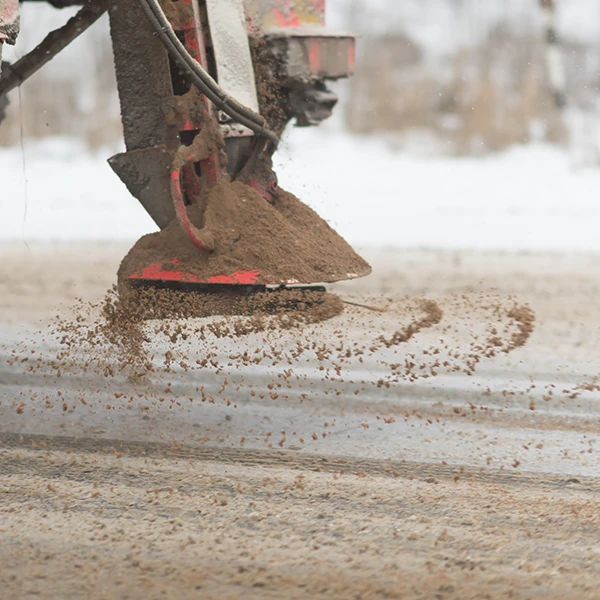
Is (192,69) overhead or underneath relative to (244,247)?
overhead

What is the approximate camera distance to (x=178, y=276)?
3.20 metres

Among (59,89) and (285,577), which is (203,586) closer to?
(285,577)

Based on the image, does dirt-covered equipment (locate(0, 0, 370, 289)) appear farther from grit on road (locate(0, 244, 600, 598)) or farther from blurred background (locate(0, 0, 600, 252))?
blurred background (locate(0, 0, 600, 252))

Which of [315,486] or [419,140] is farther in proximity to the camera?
[419,140]

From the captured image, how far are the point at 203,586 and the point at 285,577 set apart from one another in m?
0.18

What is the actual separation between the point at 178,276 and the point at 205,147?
451 millimetres

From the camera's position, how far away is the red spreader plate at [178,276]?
→ 3.15 metres

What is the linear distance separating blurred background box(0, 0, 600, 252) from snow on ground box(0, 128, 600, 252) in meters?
0.02

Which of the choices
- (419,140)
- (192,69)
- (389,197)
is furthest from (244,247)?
(419,140)

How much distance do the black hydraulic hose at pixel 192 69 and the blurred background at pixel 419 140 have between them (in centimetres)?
621

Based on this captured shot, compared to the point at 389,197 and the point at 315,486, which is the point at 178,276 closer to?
the point at 315,486

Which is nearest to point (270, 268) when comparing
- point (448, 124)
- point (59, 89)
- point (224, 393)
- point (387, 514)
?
point (224, 393)

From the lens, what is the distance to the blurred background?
10781 mm

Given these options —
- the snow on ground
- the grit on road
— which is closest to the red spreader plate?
the grit on road
